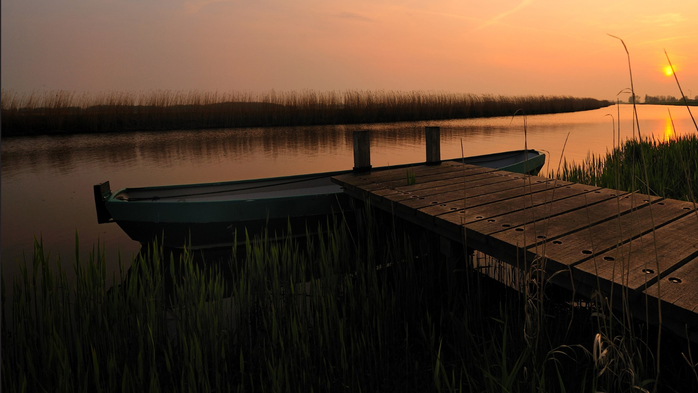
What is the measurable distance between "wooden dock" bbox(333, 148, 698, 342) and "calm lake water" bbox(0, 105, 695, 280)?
1257mm

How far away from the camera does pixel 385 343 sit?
2348 millimetres

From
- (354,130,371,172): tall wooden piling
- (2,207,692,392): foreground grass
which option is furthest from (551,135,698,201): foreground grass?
(2,207,692,392): foreground grass

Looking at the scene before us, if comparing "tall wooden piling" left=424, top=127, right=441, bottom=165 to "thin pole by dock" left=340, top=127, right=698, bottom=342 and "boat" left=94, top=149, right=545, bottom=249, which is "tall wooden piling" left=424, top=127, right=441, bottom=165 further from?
"boat" left=94, top=149, right=545, bottom=249

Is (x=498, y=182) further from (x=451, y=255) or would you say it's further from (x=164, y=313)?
(x=164, y=313)

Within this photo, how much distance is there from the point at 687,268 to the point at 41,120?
16742 mm

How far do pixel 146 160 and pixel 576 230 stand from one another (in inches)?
400

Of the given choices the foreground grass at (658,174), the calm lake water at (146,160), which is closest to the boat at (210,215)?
the calm lake water at (146,160)

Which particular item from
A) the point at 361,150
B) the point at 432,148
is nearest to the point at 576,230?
the point at 361,150

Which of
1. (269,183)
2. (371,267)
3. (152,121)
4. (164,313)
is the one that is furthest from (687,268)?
(152,121)

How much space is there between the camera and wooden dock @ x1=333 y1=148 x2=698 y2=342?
1583 mm

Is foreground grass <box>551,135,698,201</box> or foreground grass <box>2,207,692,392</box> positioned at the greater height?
foreground grass <box>551,135,698,201</box>

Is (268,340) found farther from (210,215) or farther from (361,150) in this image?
(361,150)

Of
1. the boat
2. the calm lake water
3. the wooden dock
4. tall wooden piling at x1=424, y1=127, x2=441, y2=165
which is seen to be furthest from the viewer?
the calm lake water

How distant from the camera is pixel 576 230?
2.31 m
